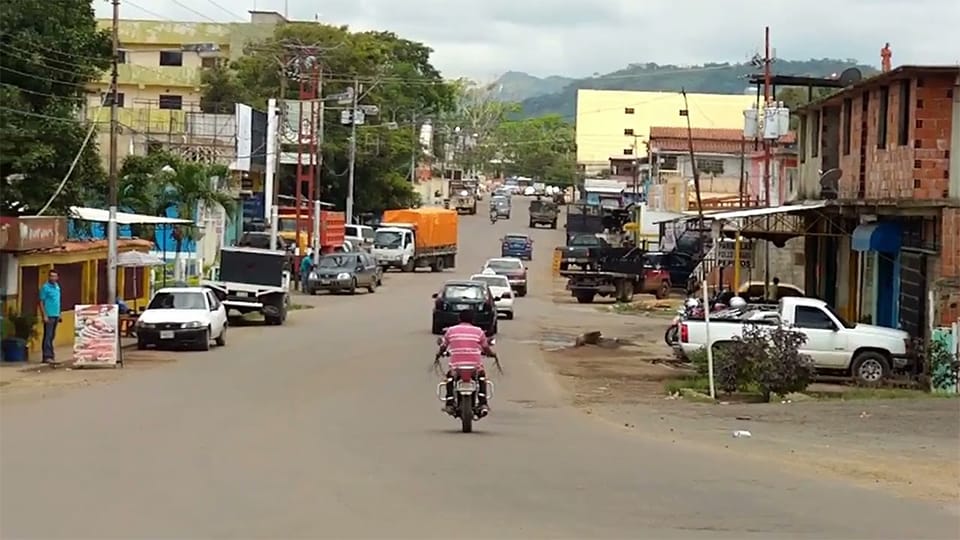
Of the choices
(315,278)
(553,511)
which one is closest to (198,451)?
(553,511)

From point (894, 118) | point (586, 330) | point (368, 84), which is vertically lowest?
point (586, 330)

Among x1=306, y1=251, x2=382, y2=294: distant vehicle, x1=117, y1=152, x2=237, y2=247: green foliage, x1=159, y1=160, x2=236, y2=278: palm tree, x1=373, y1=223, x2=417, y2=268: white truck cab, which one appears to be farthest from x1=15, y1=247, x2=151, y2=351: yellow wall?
x1=373, y1=223, x2=417, y2=268: white truck cab

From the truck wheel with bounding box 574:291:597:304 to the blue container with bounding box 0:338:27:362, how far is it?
105 feet

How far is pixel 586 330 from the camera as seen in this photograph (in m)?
45.3

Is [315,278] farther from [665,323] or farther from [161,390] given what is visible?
[161,390]

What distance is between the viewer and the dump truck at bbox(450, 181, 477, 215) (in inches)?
5084

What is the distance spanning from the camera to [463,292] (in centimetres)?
4000

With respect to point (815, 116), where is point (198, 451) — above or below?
below

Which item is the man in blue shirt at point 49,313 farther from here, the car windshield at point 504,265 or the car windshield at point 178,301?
the car windshield at point 504,265

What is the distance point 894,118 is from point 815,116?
10.9 m

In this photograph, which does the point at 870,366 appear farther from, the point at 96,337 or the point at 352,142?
the point at 352,142

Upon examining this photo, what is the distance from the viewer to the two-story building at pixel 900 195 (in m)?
28.9

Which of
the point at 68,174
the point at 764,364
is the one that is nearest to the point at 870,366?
the point at 764,364

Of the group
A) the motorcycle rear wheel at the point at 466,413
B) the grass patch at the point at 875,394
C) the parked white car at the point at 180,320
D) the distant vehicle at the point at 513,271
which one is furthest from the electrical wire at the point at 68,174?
the distant vehicle at the point at 513,271
